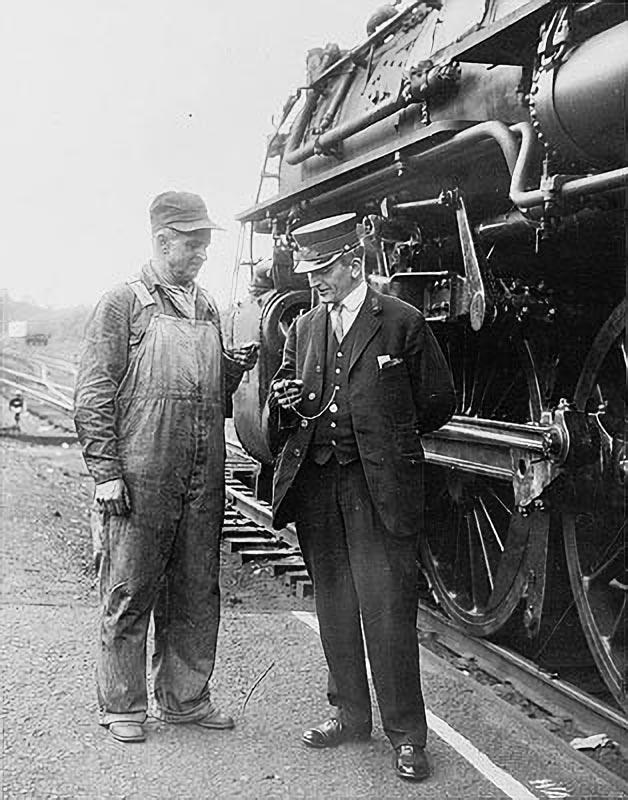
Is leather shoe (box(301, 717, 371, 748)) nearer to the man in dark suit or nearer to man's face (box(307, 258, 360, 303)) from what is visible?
the man in dark suit

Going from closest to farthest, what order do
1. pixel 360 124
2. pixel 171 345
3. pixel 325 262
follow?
pixel 325 262
pixel 171 345
pixel 360 124

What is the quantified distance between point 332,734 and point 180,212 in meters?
1.83

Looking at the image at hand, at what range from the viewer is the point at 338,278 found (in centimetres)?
358

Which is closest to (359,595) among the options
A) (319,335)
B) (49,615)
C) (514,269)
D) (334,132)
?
(319,335)

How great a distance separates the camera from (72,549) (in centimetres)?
765

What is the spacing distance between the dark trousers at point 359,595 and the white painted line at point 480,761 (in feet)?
0.84

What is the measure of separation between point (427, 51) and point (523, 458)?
202 cm

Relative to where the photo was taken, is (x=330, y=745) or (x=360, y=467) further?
(x=330, y=745)

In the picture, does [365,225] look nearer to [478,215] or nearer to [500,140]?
[478,215]

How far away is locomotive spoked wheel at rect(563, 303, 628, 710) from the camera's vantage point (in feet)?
13.5

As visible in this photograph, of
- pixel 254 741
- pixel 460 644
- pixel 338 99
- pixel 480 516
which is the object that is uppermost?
pixel 338 99

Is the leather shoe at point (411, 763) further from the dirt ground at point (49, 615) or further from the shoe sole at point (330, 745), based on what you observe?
the dirt ground at point (49, 615)

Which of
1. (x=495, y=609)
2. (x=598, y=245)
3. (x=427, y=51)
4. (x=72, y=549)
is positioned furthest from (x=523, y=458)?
(x=72, y=549)

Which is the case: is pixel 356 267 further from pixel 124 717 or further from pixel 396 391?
pixel 124 717
